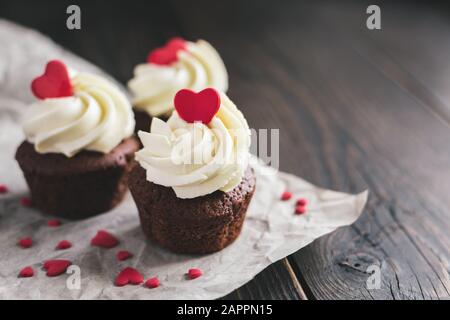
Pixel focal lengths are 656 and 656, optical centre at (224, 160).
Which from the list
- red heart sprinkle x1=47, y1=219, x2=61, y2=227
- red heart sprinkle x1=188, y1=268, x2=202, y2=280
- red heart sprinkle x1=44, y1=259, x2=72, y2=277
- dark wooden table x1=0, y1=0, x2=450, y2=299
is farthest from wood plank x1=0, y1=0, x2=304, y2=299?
red heart sprinkle x1=188, y1=268, x2=202, y2=280

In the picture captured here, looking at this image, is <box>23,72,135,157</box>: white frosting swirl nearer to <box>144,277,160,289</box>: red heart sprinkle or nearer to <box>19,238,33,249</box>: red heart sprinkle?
<box>19,238,33,249</box>: red heart sprinkle

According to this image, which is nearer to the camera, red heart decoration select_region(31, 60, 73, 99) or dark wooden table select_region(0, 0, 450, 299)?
dark wooden table select_region(0, 0, 450, 299)

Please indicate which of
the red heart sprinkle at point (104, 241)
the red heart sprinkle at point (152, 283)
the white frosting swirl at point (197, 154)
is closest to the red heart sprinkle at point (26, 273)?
the red heart sprinkle at point (104, 241)

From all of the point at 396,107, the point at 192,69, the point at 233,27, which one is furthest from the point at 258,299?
the point at 233,27

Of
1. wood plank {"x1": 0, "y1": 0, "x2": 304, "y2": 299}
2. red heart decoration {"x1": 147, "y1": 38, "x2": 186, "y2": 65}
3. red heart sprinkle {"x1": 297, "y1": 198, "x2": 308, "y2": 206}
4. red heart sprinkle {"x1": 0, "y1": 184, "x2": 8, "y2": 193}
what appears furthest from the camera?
wood plank {"x1": 0, "y1": 0, "x2": 304, "y2": 299}

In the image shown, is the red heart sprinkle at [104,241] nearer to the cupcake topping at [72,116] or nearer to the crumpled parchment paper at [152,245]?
the crumpled parchment paper at [152,245]

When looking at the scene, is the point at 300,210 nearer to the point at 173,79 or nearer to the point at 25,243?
the point at 173,79

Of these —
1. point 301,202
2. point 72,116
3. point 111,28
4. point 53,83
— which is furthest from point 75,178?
point 111,28
